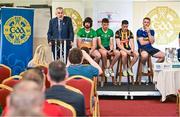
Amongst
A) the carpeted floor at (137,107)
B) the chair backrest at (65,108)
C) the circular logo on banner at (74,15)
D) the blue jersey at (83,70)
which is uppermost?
the circular logo on banner at (74,15)

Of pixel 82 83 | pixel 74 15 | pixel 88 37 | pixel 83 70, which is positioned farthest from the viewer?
pixel 74 15

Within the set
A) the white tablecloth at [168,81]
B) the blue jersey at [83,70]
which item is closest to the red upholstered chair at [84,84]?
the blue jersey at [83,70]

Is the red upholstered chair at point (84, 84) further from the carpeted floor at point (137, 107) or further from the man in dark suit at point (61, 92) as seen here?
the carpeted floor at point (137, 107)

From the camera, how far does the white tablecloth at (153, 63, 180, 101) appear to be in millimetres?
7504

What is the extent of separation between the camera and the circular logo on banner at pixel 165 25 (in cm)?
955

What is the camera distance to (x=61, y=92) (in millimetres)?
2916

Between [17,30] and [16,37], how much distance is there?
0.57ft

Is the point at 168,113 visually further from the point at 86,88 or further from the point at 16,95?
the point at 16,95

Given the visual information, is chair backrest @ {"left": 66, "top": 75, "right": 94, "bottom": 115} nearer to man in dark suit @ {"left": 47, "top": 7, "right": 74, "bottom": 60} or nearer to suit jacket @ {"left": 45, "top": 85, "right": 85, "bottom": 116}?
suit jacket @ {"left": 45, "top": 85, "right": 85, "bottom": 116}

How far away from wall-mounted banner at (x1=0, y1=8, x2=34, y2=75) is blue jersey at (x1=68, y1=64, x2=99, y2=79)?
4.66 meters

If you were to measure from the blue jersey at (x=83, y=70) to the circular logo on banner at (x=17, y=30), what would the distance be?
492 centimetres

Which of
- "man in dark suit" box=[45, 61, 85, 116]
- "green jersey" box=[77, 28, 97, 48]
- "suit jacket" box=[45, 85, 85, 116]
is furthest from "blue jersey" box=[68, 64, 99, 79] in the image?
"green jersey" box=[77, 28, 97, 48]

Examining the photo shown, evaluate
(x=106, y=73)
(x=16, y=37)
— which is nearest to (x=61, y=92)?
(x=106, y=73)

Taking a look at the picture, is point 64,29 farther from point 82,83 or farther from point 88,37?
point 82,83
